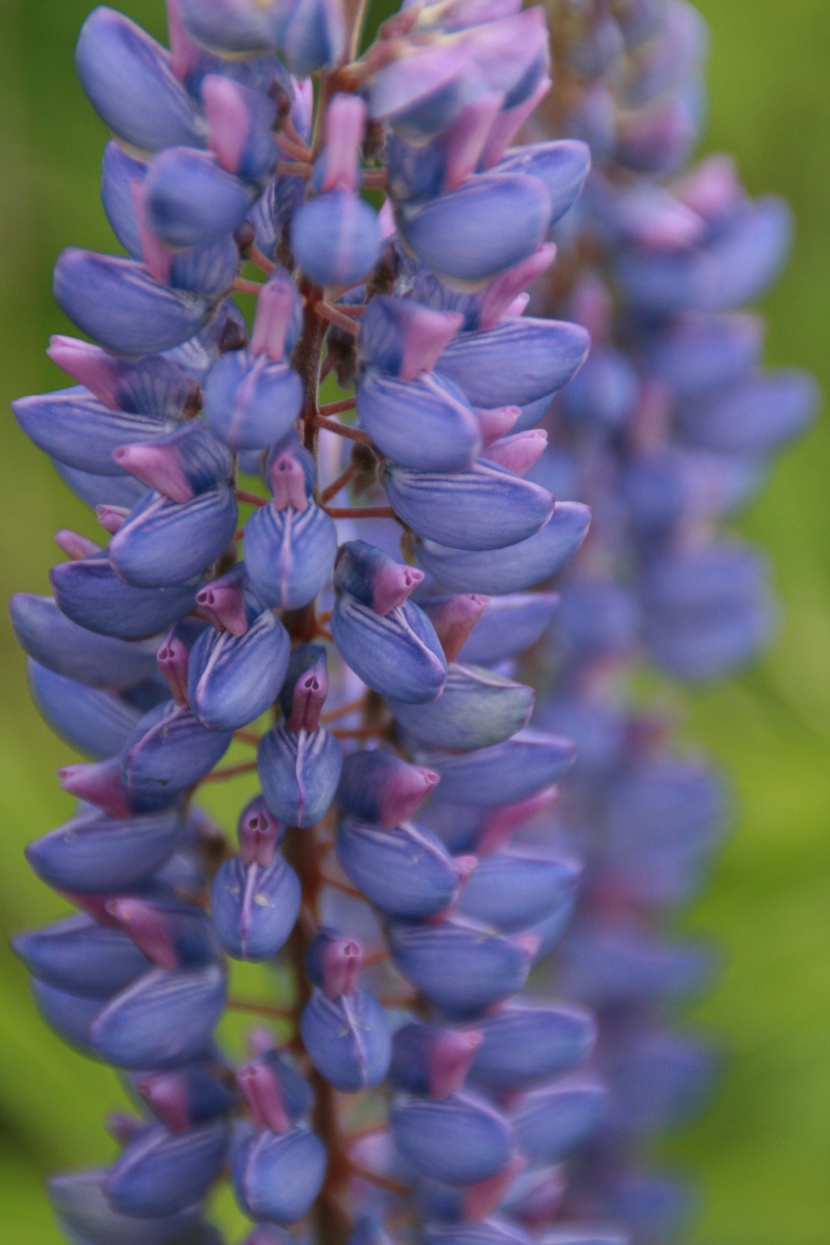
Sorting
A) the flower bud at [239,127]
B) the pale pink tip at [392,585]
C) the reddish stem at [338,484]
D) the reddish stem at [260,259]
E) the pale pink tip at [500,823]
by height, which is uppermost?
the flower bud at [239,127]

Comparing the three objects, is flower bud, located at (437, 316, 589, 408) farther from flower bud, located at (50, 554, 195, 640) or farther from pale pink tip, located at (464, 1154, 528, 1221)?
pale pink tip, located at (464, 1154, 528, 1221)

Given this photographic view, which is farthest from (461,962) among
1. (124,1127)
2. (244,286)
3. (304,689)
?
(244,286)

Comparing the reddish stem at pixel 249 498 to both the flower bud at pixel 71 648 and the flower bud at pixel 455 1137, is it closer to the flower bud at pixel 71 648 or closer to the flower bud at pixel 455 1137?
the flower bud at pixel 71 648

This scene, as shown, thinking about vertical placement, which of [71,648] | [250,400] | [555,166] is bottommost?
[71,648]

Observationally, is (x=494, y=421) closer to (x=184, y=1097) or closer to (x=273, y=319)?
(x=273, y=319)

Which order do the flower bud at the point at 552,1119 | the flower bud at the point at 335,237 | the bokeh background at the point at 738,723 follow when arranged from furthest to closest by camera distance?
1. the bokeh background at the point at 738,723
2. the flower bud at the point at 552,1119
3. the flower bud at the point at 335,237

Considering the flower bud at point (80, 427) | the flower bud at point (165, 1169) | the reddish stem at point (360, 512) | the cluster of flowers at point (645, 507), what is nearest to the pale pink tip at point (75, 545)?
the flower bud at point (80, 427)

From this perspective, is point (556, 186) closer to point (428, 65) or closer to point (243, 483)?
point (428, 65)
